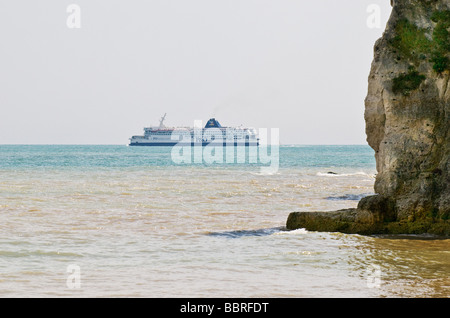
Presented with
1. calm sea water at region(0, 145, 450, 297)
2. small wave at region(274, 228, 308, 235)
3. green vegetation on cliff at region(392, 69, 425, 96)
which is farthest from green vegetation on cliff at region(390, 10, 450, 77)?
small wave at region(274, 228, 308, 235)

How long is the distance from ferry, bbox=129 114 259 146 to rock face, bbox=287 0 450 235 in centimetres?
15683

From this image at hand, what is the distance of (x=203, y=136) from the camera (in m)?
175

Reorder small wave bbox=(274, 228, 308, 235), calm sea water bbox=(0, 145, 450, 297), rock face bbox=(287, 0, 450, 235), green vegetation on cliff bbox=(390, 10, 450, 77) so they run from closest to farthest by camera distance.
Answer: calm sea water bbox=(0, 145, 450, 297), rock face bbox=(287, 0, 450, 235), green vegetation on cliff bbox=(390, 10, 450, 77), small wave bbox=(274, 228, 308, 235)

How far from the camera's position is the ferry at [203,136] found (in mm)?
174000

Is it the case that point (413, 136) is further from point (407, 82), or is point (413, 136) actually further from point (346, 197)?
point (346, 197)

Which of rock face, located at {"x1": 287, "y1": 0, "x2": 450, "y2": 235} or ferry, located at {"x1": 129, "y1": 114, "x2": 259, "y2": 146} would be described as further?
ferry, located at {"x1": 129, "y1": 114, "x2": 259, "y2": 146}

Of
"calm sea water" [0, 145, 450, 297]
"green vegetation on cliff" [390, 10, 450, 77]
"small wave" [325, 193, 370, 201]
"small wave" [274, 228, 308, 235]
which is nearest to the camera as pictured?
"calm sea water" [0, 145, 450, 297]

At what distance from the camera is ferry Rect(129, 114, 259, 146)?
571 feet

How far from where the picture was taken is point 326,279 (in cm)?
1070

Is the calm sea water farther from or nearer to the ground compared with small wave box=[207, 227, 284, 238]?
farther from the ground

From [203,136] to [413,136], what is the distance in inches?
6295

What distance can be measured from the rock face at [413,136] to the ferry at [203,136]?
15683cm

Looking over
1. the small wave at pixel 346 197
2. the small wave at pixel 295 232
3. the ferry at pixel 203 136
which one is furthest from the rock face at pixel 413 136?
the ferry at pixel 203 136

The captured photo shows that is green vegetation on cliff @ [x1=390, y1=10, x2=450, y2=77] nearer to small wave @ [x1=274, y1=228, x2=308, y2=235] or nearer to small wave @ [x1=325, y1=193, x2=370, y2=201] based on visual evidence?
small wave @ [x1=274, y1=228, x2=308, y2=235]
